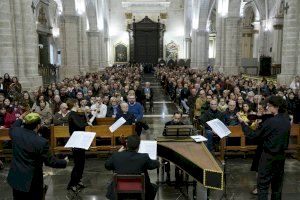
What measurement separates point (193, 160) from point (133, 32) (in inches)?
1682

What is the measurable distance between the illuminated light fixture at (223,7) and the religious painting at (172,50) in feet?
77.1

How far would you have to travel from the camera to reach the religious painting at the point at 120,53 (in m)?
48.4

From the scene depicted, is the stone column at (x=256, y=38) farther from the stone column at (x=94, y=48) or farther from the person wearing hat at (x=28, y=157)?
the person wearing hat at (x=28, y=157)

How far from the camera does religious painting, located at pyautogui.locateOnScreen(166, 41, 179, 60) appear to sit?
161 ft

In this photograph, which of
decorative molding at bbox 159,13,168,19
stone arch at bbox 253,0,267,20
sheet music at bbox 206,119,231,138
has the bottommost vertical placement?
sheet music at bbox 206,119,231,138

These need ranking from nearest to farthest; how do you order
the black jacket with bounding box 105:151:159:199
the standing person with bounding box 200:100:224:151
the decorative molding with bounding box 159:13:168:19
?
the black jacket with bounding box 105:151:159:199 → the standing person with bounding box 200:100:224:151 → the decorative molding with bounding box 159:13:168:19

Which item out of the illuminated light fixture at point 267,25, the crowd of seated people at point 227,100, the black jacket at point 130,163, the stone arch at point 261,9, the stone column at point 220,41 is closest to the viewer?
the black jacket at point 130,163

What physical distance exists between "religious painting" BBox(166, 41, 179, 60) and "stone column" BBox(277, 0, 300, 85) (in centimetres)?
3273

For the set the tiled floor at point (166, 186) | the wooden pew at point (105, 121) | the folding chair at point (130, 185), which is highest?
the folding chair at point (130, 185)

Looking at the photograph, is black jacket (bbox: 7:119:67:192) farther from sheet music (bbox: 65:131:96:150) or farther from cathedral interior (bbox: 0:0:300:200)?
cathedral interior (bbox: 0:0:300:200)

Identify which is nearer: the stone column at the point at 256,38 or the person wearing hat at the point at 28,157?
the person wearing hat at the point at 28,157

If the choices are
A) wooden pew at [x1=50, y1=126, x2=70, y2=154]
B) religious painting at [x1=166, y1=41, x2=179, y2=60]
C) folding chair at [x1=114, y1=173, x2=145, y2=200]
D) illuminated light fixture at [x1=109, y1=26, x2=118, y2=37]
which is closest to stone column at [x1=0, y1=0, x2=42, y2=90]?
wooden pew at [x1=50, y1=126, x2=70, y2=154]

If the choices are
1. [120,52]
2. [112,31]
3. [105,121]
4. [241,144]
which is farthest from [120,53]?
[241,144]

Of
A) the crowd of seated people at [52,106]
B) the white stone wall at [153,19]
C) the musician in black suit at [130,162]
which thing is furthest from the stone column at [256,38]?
the musician in black suit at [130,162]
